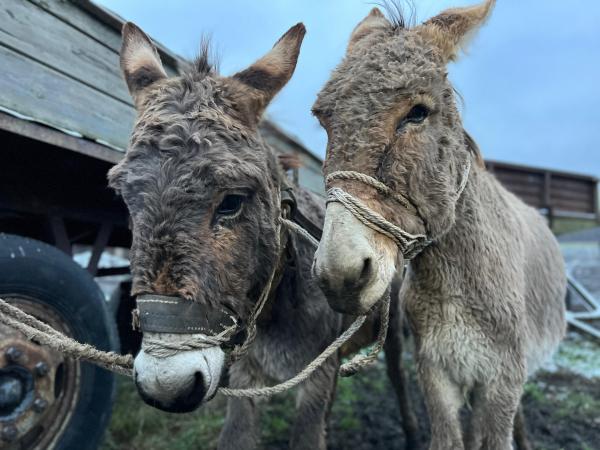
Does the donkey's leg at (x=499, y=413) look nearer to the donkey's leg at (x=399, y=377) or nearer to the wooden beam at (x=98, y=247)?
the donkey's leg at (x=399, y=377)

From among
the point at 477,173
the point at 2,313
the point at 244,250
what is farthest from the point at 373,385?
the point at 2,313

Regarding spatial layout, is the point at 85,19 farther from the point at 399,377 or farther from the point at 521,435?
the point at 521,435

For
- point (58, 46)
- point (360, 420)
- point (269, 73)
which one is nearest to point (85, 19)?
point (58, 46)

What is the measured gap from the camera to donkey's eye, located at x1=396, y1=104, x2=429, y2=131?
1877 millimetres

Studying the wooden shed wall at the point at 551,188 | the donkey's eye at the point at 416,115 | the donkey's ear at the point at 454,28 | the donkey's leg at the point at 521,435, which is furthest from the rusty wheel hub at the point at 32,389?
the wooden shed wall at the point at 551,188

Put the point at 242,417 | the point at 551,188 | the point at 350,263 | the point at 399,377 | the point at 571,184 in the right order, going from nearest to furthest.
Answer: the point at 350,263, the point at 242,417, the point at 399,377, the point at 551,188, the point at 571,184

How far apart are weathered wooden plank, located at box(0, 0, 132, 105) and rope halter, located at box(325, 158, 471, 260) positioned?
1.84 m

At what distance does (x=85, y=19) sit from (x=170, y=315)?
86.4 inches

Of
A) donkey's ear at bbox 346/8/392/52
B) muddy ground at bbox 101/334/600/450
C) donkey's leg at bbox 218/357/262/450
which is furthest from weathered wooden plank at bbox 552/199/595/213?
donkey's leg at bbox 218/357/262/450

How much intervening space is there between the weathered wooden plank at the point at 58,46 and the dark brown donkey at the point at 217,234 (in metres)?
0.48

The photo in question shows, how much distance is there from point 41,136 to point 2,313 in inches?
38.5

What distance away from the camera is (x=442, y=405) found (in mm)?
2299

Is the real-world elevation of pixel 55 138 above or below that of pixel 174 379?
above

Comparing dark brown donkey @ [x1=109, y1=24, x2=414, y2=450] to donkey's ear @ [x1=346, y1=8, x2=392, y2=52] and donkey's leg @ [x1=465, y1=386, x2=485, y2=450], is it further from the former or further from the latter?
donkey's leg @ [x1=465, y1=386, x2=485, y2=450]
